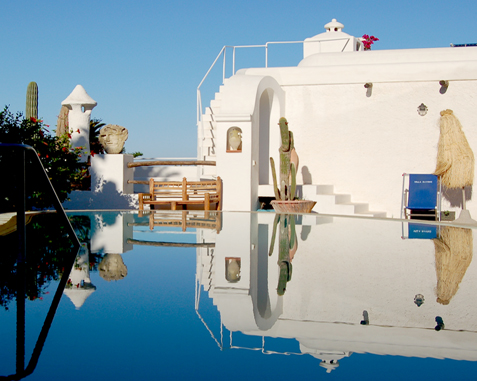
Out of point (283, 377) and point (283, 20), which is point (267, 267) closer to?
point (283, 377)

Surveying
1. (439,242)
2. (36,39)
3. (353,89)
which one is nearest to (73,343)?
(439,242)

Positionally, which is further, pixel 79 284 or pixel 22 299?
pixel 79 284

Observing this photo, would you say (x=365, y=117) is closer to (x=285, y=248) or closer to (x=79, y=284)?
(x=285, y=248)

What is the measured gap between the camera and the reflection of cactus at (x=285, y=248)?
3.83m

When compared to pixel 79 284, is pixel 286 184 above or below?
above

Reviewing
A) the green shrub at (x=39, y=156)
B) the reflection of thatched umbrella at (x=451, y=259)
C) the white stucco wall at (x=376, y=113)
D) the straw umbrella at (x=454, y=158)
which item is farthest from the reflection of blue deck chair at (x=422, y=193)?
the green shrub at (x=39, y=156)

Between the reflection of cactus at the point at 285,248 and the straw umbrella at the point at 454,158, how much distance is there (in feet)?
13.3

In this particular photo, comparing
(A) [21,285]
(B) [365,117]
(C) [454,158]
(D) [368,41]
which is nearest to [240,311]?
(A) [21,285]

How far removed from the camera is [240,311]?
3.03 m

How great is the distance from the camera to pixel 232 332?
8.42 ft

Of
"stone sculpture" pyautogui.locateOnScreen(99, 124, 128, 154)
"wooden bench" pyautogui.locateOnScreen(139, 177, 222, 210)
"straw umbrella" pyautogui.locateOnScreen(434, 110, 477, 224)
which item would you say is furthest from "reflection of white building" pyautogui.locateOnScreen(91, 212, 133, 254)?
"straw umbrella" pyautogui.locateOnScreen(434, 110, 477, 224)

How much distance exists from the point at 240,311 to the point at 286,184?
7.61 meters

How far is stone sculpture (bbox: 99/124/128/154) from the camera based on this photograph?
1274 cm

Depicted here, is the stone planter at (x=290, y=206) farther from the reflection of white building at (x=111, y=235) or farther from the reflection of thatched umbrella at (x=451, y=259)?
the reflection of thatched umbrella at (x=451, y=259)
